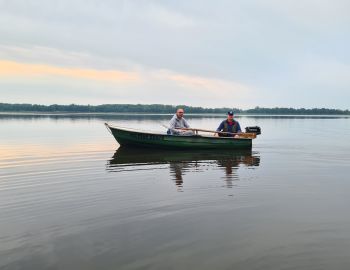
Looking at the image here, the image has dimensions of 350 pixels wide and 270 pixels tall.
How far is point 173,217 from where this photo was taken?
7438 millimetres

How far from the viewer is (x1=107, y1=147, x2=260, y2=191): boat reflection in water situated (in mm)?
13016

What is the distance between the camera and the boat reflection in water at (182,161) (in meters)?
13.0

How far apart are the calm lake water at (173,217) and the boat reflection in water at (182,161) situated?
15 centimetres

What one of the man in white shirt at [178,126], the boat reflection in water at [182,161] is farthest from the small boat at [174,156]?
the man in white shirt at [178,126]

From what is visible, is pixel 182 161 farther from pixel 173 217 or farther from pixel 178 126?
pixel 173 217

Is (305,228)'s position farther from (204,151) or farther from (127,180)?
(204,151)

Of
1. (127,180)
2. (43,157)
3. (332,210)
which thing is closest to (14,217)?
(127,180)

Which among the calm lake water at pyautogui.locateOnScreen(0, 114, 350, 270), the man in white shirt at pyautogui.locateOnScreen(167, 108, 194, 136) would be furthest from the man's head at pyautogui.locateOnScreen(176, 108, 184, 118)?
the calm lake water at pyautogui.locateOnScreen(0, 114, 350, 270)

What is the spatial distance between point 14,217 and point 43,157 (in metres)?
9.51

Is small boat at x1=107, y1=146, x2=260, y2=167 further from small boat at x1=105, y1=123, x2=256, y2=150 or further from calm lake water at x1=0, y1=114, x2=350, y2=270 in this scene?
calm lake water at x1=0, y1=114, x2=350, y2=270

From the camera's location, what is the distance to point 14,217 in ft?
24.1

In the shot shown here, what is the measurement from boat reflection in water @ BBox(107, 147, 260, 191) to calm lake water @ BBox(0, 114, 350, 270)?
0.15 meters

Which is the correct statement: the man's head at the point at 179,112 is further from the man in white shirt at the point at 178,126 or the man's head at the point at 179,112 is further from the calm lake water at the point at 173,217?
the calm lake water at the point at 173,217

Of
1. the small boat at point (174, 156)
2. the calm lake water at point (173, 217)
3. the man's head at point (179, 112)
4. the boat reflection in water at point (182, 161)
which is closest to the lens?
the calm lake water at point (173, 217)
